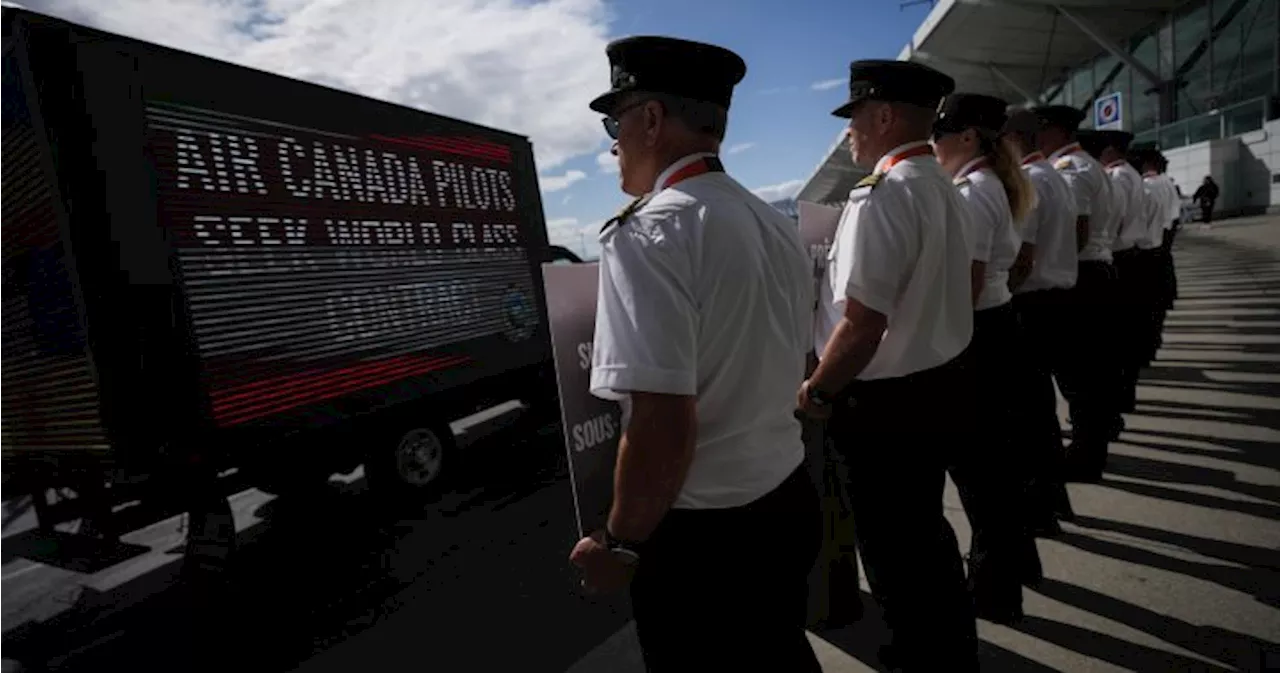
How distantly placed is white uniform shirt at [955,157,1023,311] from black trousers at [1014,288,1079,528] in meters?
0.39

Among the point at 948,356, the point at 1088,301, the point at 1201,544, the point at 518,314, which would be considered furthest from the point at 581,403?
the point at 518,314

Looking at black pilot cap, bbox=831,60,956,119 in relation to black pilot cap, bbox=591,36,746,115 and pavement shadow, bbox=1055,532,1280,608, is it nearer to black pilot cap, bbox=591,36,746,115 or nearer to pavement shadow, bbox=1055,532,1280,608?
black pilot cap, bbox=591,36,746,115

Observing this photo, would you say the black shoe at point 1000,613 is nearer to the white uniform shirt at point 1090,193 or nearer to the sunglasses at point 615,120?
the sunglasses at point 615,120

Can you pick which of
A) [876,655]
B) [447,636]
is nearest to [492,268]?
[447,636]

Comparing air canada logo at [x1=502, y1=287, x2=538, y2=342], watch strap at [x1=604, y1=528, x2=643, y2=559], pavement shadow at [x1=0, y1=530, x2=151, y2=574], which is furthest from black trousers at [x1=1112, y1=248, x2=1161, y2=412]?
pavement shadow at [x1=0, y1=530, x2=151, y2=574]

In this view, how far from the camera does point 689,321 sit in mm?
1241

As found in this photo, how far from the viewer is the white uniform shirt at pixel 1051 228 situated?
3492 mm

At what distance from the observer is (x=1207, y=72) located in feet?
78.2

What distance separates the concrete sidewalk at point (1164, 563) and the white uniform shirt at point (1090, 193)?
53.0 inches

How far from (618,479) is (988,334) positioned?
219 centimetres

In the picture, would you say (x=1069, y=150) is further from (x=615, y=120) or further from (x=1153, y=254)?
(x=615, y=120)

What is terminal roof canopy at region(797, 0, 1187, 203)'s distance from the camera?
77.7ft

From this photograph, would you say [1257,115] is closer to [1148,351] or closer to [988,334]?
[1148,351]

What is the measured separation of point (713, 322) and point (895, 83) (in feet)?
4.28
